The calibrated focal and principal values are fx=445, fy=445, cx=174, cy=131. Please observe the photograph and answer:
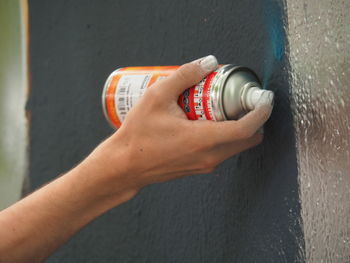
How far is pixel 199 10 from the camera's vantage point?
34.7 inches

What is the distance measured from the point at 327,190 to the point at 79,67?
70 cm

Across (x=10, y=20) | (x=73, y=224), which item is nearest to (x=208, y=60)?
(x=73, y=224)

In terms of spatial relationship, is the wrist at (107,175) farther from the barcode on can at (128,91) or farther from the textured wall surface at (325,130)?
the textured wall surface at (325,130)

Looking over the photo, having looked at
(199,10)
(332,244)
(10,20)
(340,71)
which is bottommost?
(332,244)

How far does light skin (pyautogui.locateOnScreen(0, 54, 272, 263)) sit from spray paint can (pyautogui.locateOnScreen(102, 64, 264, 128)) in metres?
0.02

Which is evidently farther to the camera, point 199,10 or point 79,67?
point 79,67

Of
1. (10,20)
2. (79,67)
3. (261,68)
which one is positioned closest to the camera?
(261,68)

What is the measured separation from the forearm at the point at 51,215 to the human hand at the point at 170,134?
0.06 meters

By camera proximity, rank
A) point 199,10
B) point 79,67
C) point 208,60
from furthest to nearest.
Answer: point 79,67, point 199,10, point 208,60

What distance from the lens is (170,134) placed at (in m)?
0.64

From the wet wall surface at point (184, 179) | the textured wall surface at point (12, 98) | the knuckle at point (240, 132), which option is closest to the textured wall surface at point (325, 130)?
the wet wall surface at point (184, 179)

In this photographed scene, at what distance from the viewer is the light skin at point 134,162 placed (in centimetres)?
63

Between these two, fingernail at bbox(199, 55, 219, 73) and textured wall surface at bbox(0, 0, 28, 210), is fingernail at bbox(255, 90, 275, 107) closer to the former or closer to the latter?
fingernail at bbox(199, 55, 219, 73)

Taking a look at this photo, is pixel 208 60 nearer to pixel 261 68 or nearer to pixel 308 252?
pixel 261 68
